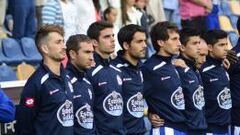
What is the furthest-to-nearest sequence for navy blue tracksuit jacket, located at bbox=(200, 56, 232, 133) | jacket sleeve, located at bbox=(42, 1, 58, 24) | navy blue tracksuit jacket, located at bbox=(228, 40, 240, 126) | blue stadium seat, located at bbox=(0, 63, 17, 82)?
jacket sleeve, located at bbox=(42, 1, 58, 24), blue stadium seat, located at bbox=(0, 63, 17, 82), navy blue tracksuit jacket, located at bbox=(228, 40, 240, 126), navy blue tracksuit jacket, located at bbox=(200, 56, 232, 133)

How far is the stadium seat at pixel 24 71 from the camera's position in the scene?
9.10m

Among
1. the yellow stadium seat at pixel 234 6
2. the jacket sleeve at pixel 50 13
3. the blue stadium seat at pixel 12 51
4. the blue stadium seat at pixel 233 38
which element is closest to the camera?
the blue stadium seat at pixel 12 51

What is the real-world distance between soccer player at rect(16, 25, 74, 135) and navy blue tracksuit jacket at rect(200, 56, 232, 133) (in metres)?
2.13

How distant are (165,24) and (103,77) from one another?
1.05 meters

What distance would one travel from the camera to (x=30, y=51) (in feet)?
32.7

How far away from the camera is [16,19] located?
9.84 meters

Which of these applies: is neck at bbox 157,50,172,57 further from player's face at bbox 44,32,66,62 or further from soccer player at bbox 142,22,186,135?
player's face at bbox 44,32,66,62

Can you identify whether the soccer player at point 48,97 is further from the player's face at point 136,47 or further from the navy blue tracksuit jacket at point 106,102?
the player's face at point 136,47

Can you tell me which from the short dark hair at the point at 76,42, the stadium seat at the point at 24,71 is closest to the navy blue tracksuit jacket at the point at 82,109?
the short dark hair at the point at 76,42

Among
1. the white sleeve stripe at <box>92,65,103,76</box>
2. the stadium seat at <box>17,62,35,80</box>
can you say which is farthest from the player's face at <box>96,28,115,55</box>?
the stadium seat at <box>17,62,35,80</box>

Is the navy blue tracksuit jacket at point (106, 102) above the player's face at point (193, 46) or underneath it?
underneath

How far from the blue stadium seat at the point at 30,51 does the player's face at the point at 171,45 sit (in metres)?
2.51

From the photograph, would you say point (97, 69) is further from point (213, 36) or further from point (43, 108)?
point (213, 36)

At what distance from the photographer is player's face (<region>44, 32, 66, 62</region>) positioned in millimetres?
6484
